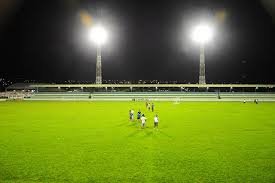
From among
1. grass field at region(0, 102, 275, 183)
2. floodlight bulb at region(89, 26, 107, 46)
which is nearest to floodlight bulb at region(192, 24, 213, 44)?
floodlight bulb at region(89, 26, 107, 46)

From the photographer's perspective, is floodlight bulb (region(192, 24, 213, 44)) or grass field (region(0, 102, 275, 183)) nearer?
grass field (region(0, 102, 275, 183))

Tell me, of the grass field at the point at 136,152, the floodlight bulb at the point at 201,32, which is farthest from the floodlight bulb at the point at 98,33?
the grass field at the point at 136,152

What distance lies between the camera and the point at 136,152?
17766 mm

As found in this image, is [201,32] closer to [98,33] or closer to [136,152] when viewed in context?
[98,33]

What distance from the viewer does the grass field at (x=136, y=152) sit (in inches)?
535

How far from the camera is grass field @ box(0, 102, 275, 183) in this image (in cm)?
1358

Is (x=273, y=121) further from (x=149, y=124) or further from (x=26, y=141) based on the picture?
(x=26, y=141)

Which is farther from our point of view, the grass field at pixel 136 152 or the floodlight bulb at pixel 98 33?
the floodlight bulb at pixel 98 33

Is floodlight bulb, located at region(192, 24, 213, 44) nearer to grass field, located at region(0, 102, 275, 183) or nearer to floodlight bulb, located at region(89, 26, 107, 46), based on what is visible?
floodlight bulb, located at region(89, 26, 107, 46)

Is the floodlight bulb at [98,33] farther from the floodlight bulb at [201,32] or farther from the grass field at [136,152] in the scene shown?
the grass field at [136,152]

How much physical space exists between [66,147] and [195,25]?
178 feet

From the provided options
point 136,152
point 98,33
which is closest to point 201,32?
point 98,33

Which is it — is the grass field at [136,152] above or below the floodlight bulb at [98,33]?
below

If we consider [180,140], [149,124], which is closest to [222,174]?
[180,140]
